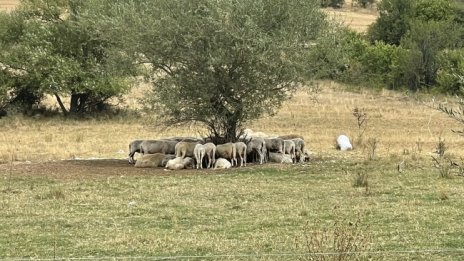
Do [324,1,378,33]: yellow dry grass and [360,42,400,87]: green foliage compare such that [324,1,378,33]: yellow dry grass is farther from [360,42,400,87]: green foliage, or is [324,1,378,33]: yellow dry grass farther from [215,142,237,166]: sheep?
[215,142,237,166]: sheep

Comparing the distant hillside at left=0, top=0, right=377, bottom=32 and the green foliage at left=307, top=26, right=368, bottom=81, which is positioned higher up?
the distant hillside at left=0, top=0, right=377, bottom=32

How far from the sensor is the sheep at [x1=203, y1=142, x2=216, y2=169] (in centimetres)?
2201

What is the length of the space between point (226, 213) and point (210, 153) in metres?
8.20

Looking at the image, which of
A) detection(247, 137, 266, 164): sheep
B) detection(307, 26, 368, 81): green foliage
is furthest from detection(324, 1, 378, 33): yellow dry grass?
detection(247, 137, 266, 164): sheep

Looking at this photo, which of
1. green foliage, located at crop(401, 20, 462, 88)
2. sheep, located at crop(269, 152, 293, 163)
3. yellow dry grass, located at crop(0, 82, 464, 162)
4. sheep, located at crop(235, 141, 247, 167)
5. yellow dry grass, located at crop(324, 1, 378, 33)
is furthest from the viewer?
yellow dry grass, located at crop(324, 1, 378, 33)

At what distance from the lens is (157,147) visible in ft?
76.6

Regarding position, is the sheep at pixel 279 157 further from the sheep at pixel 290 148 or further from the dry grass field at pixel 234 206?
the dry grass field at pixel 234 206

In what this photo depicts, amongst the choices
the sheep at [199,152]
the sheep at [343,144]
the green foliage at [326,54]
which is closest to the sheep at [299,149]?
the green foliage at [326,54]

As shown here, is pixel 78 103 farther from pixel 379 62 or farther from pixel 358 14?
pixel 358 14

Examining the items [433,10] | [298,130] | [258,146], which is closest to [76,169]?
[258,146]

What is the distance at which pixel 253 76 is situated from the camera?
21922 millimetres

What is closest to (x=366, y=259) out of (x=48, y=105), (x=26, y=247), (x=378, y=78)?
(x=26, y=247)

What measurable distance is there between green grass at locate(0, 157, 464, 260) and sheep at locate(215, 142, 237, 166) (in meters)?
1.75

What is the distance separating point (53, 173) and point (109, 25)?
5225 mm
